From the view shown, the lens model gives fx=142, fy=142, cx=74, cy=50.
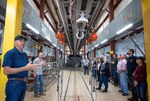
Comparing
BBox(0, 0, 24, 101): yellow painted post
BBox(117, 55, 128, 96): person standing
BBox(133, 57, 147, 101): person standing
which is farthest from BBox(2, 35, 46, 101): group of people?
BBox(117, 55, 128, 96): person standing

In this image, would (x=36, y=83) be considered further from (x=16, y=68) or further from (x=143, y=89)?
(x=143, y=89)

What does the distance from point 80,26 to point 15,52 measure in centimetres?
320

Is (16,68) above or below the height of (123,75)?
above

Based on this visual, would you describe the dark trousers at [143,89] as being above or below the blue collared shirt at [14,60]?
below

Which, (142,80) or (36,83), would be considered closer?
(142,80)

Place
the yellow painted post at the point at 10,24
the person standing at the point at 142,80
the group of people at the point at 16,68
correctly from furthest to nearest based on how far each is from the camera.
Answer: the person standing at the point at 142,80, the yellow painted post at the point at 10,24, the group of people at the point at 16,68

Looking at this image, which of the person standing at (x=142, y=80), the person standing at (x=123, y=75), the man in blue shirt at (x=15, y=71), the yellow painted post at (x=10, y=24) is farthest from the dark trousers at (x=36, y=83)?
the person standing at (x=142, y=80)

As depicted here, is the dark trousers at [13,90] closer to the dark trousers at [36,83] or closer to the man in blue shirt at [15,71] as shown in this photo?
the man in blue shirt at [15,71]

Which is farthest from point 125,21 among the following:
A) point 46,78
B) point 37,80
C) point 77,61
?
point 77,61

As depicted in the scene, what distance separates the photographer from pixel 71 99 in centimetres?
418

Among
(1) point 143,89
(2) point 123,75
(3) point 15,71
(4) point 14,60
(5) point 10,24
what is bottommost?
(1) point 143,89

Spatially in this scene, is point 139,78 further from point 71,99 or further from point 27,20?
point 27,20

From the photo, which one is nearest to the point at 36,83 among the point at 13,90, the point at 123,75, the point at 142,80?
the point at 13,90

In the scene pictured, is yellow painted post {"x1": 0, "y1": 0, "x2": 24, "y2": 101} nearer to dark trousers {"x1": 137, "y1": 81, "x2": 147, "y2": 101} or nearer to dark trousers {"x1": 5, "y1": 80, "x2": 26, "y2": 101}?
dark trousers {"x1": 5, "y1": 80, "x2": 26, "y2": 101}
